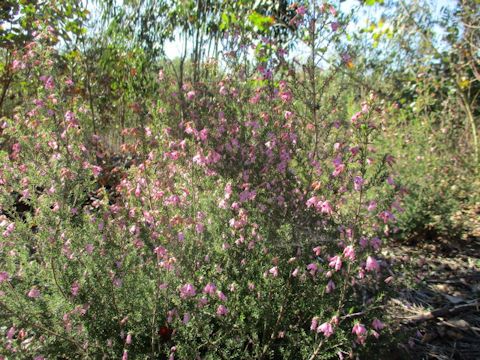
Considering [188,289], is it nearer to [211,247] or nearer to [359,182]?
[211,247]

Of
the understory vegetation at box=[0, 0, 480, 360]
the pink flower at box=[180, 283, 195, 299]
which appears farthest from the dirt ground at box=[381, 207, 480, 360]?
the pink flower at box=[180, 283, 195, 299]

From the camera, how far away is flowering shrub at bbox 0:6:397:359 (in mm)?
1977

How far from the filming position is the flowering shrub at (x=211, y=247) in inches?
77.8

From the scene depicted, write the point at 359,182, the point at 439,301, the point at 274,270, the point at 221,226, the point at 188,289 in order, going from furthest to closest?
the point at 439,301 → the point at 221,226 → the point at 274,270 → the point at 188,289 → the point at 359,182

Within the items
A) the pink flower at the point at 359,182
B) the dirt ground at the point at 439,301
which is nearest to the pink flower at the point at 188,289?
the pink flower at the point at 359,182

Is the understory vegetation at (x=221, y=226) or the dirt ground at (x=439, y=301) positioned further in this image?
the dirt ground at (x=439, y=301)

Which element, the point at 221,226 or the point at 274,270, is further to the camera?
the point at 221,226

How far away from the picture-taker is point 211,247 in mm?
2639

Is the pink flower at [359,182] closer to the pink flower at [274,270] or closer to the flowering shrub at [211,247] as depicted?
the flowering shrub at [211,247]

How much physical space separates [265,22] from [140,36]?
128 inches

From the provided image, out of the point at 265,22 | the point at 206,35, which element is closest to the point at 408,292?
the point at 265,22

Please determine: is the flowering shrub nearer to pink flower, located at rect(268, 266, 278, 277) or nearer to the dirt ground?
pink flower, located at rect(268, 266, 278, 277)

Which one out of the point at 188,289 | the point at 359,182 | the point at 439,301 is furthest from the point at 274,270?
the point at 439,301

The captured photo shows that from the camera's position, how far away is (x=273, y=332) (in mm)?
2229
